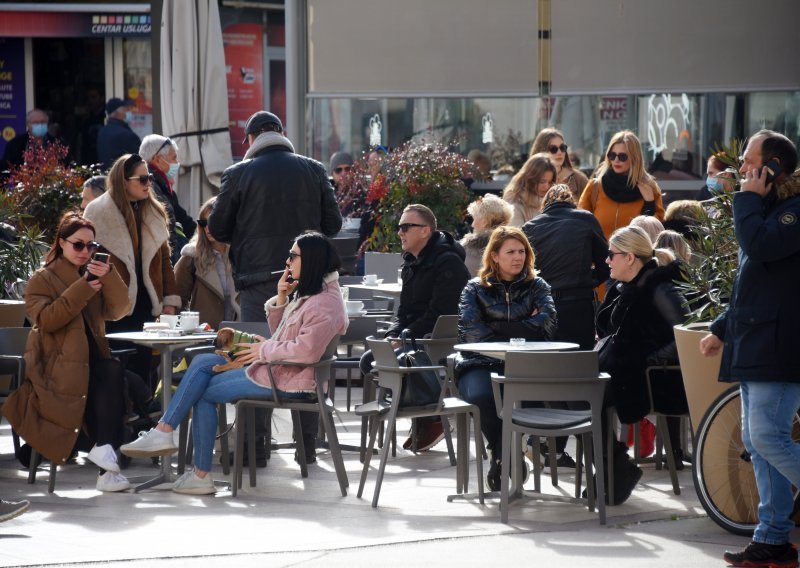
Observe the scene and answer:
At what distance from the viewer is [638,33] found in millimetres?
14688

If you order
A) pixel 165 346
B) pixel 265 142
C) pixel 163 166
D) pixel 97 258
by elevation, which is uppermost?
pixel 265 142

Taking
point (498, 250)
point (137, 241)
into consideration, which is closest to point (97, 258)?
point (137, 241)

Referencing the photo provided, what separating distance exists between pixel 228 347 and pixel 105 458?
2.99 feet

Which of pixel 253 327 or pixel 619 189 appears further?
pixel 619 189

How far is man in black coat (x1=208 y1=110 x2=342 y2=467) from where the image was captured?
30.3ft

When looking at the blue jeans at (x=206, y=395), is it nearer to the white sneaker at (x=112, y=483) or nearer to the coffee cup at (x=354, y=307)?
the white sneaker at (x=112, y=483)

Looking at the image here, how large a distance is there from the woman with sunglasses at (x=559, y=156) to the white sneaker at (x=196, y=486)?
176 inches

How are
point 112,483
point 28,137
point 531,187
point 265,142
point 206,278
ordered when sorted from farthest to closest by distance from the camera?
point 28,137
point 531,187
point 206,278
point 265,142
point 112,483

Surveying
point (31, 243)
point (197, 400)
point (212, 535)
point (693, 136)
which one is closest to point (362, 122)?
point (693, 136)

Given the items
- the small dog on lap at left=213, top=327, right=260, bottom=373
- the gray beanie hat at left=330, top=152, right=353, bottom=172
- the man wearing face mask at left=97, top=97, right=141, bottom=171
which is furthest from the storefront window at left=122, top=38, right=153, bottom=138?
the small dog on lap at left=213, top=327, right=260, bottom=373

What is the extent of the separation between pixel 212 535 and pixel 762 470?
8.28ft

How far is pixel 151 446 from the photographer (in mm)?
8102

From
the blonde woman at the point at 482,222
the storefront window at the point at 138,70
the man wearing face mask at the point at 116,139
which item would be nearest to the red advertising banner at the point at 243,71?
the storefront window at the point at 138,70

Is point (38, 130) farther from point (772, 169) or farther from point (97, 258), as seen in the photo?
point (772, 169)
